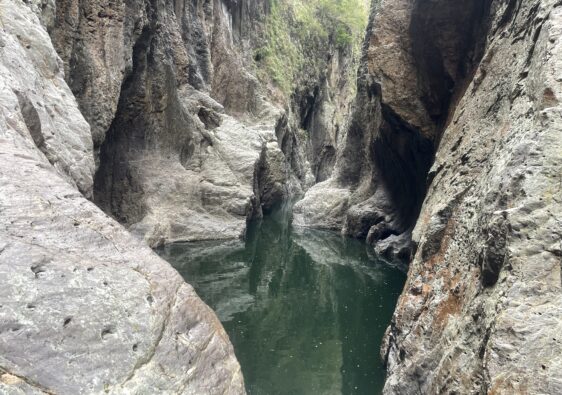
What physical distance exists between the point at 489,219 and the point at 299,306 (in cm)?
626

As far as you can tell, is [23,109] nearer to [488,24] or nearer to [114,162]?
[488,24]

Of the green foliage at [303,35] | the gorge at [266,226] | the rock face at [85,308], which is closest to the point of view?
the rock face at [85,308]

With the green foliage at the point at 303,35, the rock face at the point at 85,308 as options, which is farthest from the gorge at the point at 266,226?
the green foliage at the point at 303,35

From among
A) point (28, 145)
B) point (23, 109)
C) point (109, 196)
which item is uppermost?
point (23, 109)

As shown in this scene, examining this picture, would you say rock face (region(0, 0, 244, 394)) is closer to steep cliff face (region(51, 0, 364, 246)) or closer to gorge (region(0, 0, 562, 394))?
gorge (region(0, 0, 562, 394))

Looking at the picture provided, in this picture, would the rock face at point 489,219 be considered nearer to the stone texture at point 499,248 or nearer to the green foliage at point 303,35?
the stone texture at point 499,248

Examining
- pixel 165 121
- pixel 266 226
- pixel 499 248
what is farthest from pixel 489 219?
pixel 266 226

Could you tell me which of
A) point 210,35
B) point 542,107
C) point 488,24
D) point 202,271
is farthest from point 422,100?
point 210,35

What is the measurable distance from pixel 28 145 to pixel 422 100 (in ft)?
35.1

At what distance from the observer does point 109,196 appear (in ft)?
53.5

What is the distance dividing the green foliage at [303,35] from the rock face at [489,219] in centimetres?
2902

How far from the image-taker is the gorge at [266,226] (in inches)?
122

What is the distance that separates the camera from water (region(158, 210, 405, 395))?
710 cm

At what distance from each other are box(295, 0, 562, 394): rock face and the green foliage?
2902 centimetres
